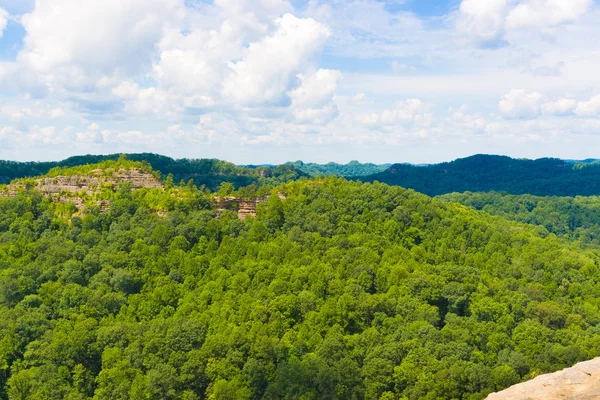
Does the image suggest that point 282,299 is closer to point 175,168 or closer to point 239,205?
point 239,205

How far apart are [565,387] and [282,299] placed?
1392 inches

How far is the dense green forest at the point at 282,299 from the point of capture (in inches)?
1980

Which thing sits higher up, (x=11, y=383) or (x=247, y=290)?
(x=247, y=290)

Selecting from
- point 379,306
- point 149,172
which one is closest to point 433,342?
point 379,306

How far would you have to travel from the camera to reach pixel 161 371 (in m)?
49.9

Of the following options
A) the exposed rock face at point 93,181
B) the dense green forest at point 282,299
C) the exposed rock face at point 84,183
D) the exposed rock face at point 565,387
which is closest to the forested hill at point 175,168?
the exposed rock face at point 84,183

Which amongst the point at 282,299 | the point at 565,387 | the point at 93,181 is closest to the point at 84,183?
the point at 93,181

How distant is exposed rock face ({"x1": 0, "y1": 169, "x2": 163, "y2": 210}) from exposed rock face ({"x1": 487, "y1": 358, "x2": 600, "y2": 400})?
73.7 m

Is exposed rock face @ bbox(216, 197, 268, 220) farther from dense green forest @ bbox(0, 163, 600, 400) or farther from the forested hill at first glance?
the forested hill

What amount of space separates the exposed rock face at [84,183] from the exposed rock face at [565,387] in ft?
242

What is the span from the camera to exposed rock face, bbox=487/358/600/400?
27547mm

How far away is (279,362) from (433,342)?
54.0 ft

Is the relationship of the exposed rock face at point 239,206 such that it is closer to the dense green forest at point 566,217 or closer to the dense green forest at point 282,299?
the dense green forest at point 282,299

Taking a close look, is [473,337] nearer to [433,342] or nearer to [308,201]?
[433,342]
